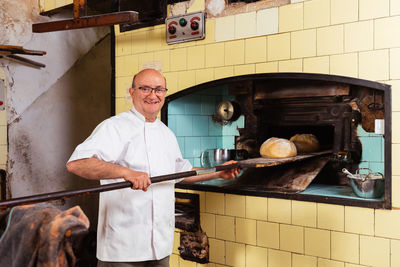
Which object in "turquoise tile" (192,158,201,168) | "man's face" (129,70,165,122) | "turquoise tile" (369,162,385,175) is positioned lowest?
"turquoise tile" (192,158,201,168)

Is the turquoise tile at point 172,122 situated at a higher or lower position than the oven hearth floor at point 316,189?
higher

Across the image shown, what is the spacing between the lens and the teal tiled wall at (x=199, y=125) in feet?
9.96

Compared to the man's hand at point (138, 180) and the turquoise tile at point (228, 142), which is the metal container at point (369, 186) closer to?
the turquoise tile at point (228, 142)

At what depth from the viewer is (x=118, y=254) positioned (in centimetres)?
183

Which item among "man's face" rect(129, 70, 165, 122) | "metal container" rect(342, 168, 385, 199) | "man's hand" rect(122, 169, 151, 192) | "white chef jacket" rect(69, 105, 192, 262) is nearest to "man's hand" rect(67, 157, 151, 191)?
"man's hand" rect(122, 169, 151, 192)

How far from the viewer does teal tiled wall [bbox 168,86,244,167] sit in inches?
120

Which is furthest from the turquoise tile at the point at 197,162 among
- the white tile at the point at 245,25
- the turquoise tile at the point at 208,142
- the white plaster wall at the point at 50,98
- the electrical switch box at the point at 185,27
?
the white plaster wall at the point at 50,98

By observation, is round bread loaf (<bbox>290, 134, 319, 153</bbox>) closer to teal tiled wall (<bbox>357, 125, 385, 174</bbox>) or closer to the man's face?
teal tiled wall (<bbox>357, 125, 385, 174</bbox>)

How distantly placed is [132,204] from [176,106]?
4.26ft

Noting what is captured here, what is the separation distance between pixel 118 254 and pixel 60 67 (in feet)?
9.90

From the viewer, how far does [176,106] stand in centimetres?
302

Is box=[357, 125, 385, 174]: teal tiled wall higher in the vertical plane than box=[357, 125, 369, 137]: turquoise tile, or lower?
lower

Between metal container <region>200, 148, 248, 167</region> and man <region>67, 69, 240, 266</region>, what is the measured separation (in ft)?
2.86

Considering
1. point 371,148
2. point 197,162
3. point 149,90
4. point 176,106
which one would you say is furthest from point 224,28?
point 371,148
